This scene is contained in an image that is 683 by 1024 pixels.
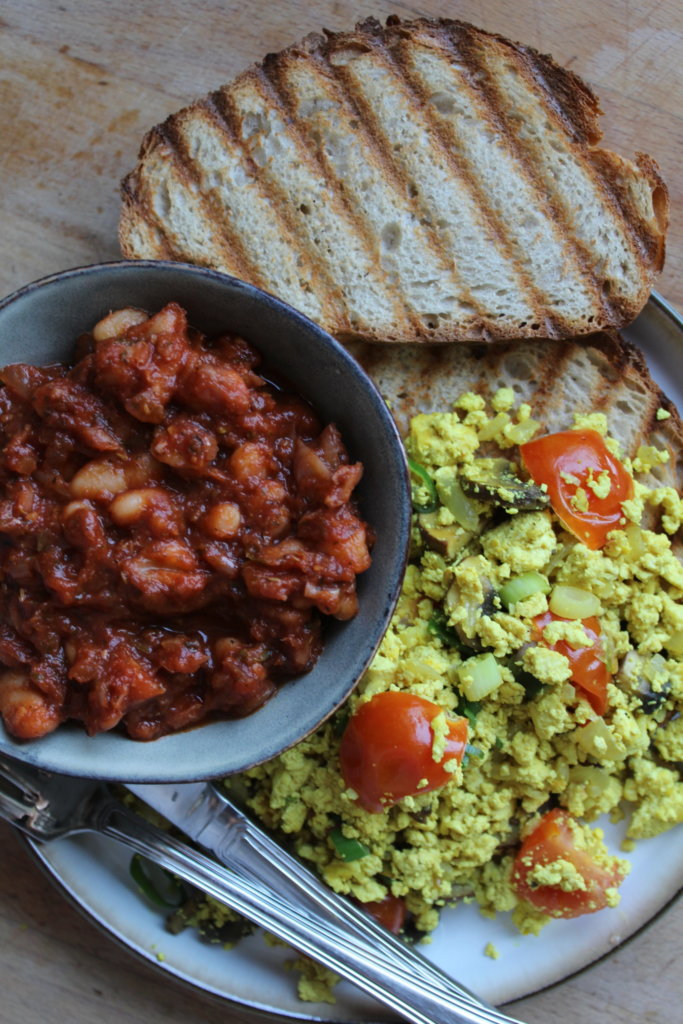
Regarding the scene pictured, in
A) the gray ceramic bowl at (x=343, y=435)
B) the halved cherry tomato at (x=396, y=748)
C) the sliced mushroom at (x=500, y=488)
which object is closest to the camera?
the gray ceramic bowl at (x=343, y=435)

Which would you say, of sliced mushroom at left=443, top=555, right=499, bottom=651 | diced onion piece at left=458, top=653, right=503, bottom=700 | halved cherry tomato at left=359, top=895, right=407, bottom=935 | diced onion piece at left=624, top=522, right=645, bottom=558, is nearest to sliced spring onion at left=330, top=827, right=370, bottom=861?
halved cherry tomato at left=359, top=895, right=407, bottom=935

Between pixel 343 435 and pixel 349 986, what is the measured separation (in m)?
1.65

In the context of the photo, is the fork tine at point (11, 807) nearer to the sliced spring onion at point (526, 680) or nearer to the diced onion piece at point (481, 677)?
the diced onion piece at point (481, 677)

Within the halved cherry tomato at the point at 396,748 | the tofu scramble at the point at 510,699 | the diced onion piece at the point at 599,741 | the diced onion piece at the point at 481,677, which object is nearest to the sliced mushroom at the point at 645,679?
the tofu scramble at the point at 510,699

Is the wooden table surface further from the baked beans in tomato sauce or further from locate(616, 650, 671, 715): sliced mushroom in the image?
the baked beans in tomato sauce

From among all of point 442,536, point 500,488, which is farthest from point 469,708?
point 500,488

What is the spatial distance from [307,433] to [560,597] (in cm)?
85

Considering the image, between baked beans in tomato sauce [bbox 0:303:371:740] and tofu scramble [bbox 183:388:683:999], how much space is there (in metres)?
0.45

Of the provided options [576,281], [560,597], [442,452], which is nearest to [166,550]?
[442,452]

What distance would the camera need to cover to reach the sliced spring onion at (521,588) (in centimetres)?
236

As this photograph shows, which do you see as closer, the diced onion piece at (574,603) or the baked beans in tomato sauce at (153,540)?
the baked beans in tomato sauce at (153,540)

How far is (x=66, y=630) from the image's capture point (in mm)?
1985

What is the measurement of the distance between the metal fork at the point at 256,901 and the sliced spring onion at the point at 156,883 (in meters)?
0.18

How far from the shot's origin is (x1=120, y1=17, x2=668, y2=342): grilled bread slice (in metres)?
2.58
